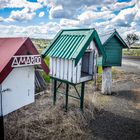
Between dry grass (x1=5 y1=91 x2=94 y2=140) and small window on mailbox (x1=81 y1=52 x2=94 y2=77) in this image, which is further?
small window on mailbox (x1=81 y1=52 x2=94 y2=77)

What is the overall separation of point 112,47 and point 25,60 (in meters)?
5.69

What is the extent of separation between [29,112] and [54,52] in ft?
6.07

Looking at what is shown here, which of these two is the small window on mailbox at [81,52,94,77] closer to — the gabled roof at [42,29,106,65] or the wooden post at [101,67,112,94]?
the gabled roof at [42,29,106,65]

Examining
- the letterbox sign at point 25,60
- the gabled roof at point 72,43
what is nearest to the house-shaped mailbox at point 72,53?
the gabled roof at point 72,43

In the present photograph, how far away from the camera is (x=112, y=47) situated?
8.16m

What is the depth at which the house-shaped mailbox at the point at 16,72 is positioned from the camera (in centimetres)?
290

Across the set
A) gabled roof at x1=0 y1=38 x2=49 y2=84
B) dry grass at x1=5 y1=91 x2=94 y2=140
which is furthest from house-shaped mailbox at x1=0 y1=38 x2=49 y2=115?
dry grass at x1=5 y1=91 x2=94 y2=140

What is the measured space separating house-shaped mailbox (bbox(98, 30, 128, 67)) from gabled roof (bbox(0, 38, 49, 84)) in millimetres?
4997

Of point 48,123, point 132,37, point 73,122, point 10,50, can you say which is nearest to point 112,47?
point 73,122

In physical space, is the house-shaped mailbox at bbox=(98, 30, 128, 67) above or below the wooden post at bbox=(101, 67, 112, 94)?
above

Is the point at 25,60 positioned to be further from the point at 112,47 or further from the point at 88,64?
the point at 112,47

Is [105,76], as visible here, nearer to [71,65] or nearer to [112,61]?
[112,61]

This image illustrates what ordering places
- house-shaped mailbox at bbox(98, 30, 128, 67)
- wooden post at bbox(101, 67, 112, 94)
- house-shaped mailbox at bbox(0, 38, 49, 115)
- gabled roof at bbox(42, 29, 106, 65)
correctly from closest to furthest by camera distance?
house-shaped mailbox at bbox(0, 38, 49, 115) → gabled roof at bbox(42, 29, 106, 65) → house-shaped mailbox at bbox(98, 30, 128, 67) → wooden post at bbox(101, 67, 112, 94)

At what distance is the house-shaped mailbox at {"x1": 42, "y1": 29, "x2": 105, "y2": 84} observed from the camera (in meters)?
4.95
